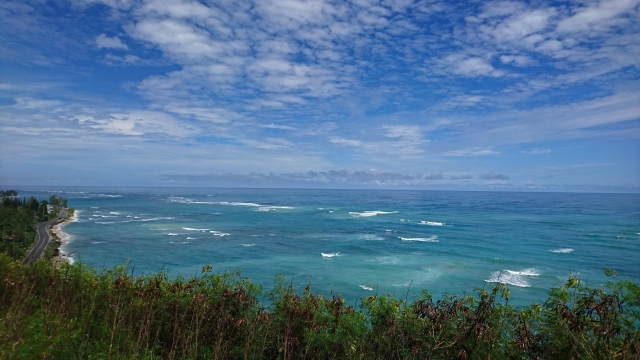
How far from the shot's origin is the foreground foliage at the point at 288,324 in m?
6.49

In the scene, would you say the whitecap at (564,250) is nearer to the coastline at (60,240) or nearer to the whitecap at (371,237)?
the whitecap at (371,237)

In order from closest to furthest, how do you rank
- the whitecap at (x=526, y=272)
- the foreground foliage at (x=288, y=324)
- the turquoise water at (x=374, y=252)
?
the foreground foliage at (x=288, y=324) → the turquoise water at (x=374, y=252) → the whitecap at (x=526, y=272)

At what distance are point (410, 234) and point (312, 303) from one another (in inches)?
2028

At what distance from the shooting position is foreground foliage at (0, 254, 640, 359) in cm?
649

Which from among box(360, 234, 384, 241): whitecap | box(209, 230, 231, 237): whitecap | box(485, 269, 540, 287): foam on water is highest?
box(209, 230, 231, 237): whitecap

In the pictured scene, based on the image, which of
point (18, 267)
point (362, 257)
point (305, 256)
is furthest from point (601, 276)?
point (18, 267)

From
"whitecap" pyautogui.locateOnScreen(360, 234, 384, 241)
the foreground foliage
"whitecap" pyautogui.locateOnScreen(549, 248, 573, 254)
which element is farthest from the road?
"whitecap" pyautogui.locateOnScreen(549, 248, 573, 254)

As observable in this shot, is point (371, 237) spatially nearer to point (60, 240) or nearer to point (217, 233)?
point (217, 233)

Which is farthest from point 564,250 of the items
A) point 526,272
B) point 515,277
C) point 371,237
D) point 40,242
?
point 40,242

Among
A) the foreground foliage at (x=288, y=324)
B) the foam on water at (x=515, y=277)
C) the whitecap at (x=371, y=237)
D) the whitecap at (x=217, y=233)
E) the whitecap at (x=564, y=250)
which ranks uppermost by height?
the foreground foliage at (x=288, y=324)

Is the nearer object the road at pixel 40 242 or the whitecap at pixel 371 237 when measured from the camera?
the road at pixel 40 242

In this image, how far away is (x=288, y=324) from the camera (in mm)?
8133

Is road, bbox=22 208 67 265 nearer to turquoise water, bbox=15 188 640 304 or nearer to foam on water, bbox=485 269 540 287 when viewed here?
turquoise water, bbox=15 188 640 304

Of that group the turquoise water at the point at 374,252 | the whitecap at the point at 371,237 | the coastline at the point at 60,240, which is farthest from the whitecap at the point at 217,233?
the whitecap at the point at 371,237
